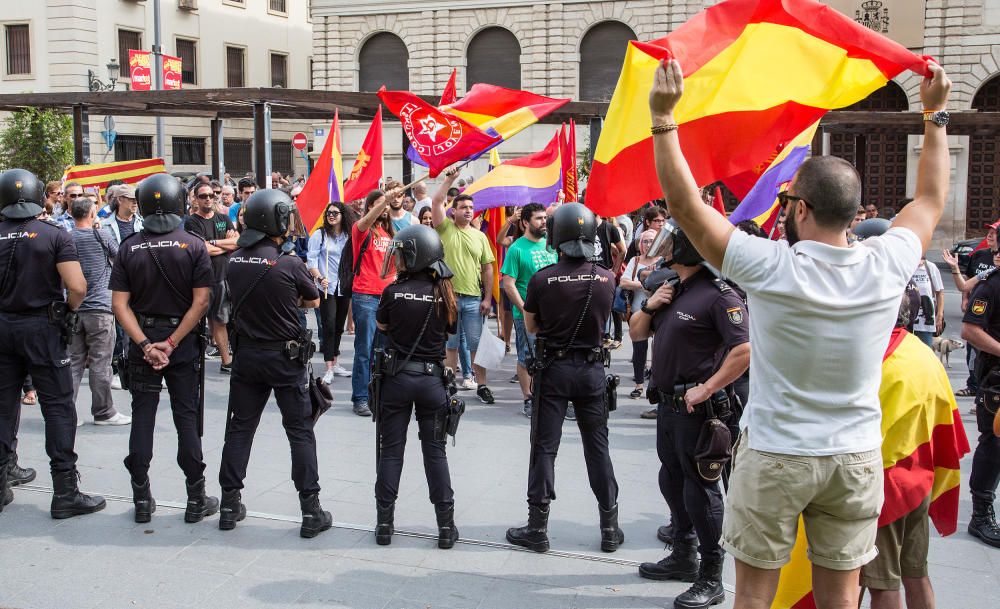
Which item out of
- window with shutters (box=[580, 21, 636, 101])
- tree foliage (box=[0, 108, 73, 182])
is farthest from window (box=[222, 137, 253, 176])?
tree foliage (box=[0, 108, 73, 182])

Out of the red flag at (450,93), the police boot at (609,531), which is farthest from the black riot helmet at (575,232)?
the red flag at (450,93)

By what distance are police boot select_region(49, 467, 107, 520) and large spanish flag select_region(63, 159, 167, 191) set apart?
7.63 m

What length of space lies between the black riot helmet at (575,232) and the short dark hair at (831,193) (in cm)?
265

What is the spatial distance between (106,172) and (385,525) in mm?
9361

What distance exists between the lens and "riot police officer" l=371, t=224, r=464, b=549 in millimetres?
5508

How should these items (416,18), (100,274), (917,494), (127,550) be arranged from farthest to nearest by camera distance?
(416,18) → (100,274) → (127,550) → (917,494)

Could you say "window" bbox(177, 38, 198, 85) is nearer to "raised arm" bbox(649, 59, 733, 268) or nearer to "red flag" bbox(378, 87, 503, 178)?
"red flag" bbox(378, 87, 503, 178)

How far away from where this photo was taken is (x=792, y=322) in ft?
9.77

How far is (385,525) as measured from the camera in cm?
547

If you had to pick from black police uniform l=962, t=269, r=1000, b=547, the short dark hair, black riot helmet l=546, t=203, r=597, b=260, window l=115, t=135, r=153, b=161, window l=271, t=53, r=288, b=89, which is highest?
window l=271, t=53, r=288, b=89

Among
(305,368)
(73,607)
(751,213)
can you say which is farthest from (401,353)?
(751,213)

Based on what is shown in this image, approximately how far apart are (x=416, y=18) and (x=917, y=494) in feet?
116

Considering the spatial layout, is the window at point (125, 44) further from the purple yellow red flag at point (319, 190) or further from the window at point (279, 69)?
the purple yellow red flag at point (319, 190)

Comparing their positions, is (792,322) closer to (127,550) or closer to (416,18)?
(127,550)
